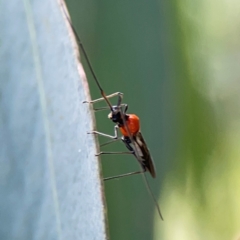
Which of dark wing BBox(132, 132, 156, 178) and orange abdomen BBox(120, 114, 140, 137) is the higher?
orange abdomen BBox(120, 114, 140, 137)

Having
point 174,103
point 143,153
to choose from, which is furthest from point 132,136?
point 174,103

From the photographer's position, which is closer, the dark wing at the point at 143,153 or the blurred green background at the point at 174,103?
the blurred green background at the point at 174,103

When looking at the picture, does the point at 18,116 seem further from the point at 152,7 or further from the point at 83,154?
the point at 152,7

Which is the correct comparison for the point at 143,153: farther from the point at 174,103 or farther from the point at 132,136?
the point at 174,103

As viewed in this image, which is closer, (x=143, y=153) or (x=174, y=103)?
(x=174, y=103)
